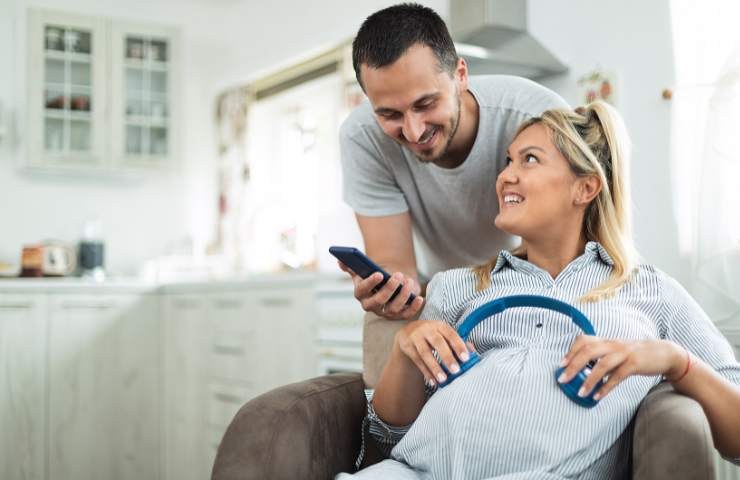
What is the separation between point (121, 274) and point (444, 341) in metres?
3.95

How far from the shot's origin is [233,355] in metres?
3.56

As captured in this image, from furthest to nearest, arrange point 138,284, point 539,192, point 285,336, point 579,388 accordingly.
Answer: point 138,284 → point 285,336 → point 539,192 → point 579,388

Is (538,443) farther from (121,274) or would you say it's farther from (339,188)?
(121,274)

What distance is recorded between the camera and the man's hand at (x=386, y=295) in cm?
144

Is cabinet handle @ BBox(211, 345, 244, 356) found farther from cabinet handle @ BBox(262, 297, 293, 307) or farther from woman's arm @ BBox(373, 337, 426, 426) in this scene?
woman's arm @ BBox(373, 337, 426, 426)

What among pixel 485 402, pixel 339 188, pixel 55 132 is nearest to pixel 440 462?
pixel 485 402

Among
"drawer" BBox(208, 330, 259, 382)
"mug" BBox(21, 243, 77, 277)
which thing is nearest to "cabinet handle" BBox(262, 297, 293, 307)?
"drawer" BBox(208, 330, 259, 382)

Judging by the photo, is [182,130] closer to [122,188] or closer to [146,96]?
[146,96]

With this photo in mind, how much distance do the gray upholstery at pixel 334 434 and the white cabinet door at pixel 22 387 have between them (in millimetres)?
2667

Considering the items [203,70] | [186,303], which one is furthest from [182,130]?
[186,303]

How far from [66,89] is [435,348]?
12.8 ft

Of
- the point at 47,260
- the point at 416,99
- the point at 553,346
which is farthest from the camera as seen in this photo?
the point at 47,260

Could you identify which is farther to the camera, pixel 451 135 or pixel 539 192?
pixel 451 135

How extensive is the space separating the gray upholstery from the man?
0.14 meters
